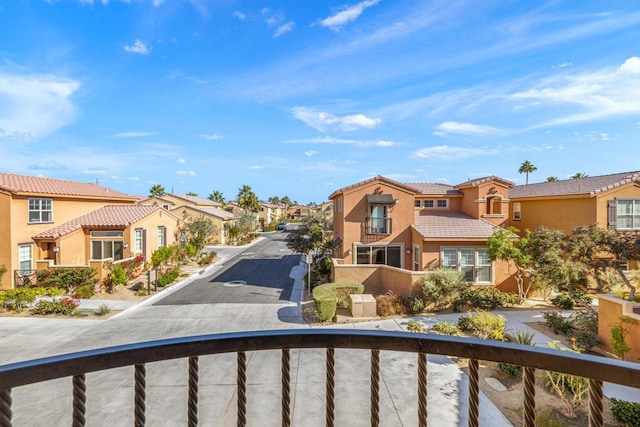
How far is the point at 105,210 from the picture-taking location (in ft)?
77.5

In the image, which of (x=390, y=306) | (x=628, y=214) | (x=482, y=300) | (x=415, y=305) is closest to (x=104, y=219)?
(x=390, y=306)

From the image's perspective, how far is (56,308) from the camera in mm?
14680

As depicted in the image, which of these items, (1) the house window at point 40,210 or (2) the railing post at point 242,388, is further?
(1) the house window at point 40,210

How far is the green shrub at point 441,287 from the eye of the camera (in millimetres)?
14195

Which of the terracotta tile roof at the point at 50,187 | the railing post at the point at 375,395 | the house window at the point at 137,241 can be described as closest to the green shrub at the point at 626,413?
the railing post at the point at 375,395

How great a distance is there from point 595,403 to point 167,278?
22.4 meters

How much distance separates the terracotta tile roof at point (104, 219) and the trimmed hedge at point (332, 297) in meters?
14.2

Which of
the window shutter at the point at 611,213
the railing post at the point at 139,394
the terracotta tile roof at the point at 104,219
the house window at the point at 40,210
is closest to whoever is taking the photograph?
the railing post at the point at 139,394

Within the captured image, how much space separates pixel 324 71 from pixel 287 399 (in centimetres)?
1570

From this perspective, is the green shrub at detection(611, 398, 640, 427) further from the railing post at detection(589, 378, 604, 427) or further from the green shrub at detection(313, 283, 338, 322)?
the green shrub at detection(313, 283, 338, 322)

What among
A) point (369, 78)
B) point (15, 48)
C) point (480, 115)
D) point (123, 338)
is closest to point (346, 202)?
point (369, 78)

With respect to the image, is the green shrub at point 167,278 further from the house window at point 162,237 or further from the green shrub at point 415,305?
the green shrub at point 415,305

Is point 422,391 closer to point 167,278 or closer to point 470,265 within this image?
point 470,265

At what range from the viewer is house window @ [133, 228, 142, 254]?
22109 mm
